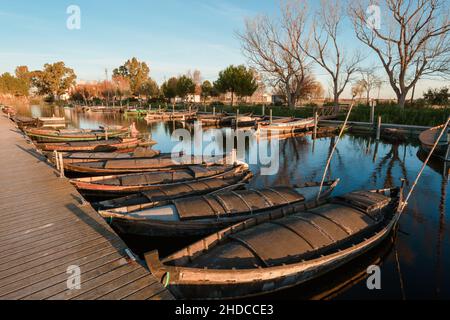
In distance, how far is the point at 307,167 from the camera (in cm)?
2750

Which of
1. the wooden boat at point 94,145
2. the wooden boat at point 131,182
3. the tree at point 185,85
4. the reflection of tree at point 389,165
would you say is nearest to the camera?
the wooden boat at point 131,182

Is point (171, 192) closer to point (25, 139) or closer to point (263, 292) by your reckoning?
point (263, 292)

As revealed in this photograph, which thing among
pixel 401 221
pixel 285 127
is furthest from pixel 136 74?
pixel 401 221

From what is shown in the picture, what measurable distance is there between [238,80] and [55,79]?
112945mm

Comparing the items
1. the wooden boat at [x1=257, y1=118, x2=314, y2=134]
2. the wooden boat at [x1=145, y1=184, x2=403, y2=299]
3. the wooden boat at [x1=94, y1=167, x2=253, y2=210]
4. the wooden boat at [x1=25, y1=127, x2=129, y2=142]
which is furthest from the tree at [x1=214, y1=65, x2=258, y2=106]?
the wooden boat at [x1=145, y1=184, x2=403, y2=299]

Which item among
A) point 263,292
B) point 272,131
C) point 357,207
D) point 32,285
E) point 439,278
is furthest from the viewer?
point 272,131

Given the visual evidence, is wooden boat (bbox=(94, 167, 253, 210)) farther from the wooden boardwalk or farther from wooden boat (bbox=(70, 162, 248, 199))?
the wooden boardwalk

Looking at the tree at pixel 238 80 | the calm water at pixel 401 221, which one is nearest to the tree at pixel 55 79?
the tree at pixel 238 80

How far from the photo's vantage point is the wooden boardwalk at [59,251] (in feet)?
23.9

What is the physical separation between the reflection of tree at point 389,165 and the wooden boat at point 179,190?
1216 cm

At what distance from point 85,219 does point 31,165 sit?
461 inches

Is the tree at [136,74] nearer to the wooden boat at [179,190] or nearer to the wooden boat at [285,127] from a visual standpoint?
the wooden boat at [285,127]

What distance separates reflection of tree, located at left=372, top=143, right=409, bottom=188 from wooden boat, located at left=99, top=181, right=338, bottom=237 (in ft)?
42.1
